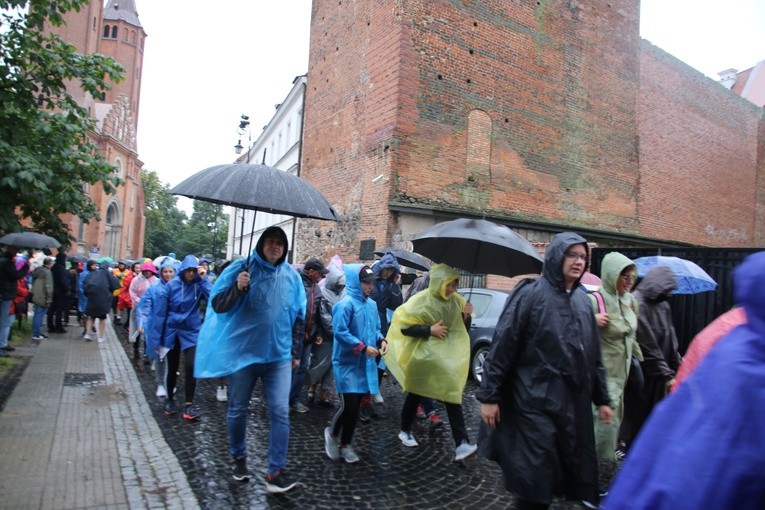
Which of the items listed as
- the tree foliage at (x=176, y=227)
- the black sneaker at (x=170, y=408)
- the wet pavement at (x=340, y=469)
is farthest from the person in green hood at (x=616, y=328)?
the tree foliage at (x=176, y=227)

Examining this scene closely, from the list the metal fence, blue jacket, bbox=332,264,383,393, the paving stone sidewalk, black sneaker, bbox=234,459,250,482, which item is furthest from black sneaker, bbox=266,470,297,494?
the metal fence

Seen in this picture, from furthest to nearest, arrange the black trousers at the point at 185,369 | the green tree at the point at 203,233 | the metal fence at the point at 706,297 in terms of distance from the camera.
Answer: the green tree at the point at 203,233 < the metal fence at the point at 706,297 < the black trousers at the point at 185,369

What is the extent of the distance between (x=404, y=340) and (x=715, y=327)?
8.88 ft

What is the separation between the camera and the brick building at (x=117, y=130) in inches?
1516

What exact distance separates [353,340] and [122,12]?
6972cm

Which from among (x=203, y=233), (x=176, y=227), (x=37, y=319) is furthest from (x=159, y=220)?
(x=37, y=319)

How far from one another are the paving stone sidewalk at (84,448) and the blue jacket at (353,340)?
1.56m

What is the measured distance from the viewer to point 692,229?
70.6 ft

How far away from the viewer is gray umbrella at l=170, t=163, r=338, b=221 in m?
3.73

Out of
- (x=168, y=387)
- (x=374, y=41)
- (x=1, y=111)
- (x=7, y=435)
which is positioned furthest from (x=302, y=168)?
(x=7, y=435)

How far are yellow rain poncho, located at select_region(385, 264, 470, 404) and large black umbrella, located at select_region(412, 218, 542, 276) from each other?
0.34 meters

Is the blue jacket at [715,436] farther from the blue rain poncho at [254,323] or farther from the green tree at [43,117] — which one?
the green tree at [43,117]

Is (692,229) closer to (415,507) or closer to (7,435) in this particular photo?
(415,507)

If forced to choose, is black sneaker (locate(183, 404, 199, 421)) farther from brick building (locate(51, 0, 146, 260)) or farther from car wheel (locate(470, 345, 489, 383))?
brick building (locate(51, 0, 146, 260))
